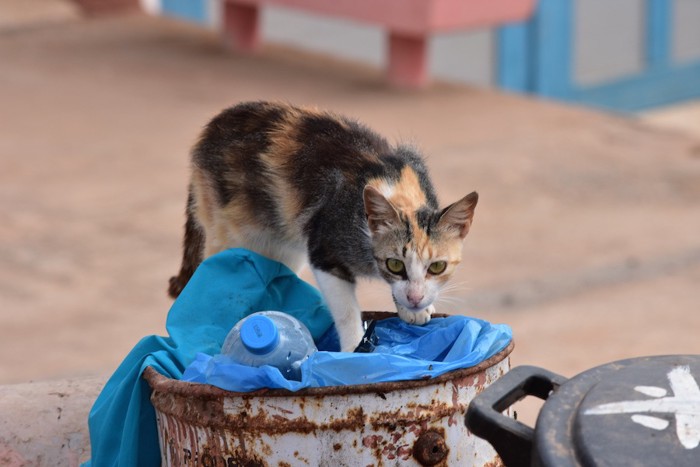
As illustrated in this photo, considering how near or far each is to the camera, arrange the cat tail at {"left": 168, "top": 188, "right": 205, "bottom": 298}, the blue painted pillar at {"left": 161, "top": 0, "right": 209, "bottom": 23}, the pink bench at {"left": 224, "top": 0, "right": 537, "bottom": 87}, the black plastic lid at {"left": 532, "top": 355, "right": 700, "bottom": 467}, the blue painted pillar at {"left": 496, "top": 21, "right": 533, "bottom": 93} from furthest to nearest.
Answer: the blue painted pillar at {"left": 161, "top": 0, "right": 209, "bottom": 23} → the blue painted pillar at {"left": 496, "top": 21, "right": 533, "bottom": 93} → the pink bench at {"left": 224, "top": 0, "right": 537, "bottom": 87} → the cat tail at {"left": 168, "top": 188, "right": 205, "bottom": 298} → the black plastic lid at {"left": 532, "top": 355, "right": 700, "bottom": 467}

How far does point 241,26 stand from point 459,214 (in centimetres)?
732

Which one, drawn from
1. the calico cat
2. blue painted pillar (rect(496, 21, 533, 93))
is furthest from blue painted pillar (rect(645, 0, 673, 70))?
the calico cat

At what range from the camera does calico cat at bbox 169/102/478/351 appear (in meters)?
2.91

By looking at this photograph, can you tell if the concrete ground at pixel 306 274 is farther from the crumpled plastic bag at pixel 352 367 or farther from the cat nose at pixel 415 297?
the crumpled plastic bag at pixel 352 367

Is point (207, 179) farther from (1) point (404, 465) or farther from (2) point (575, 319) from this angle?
(2) point (575, 319)

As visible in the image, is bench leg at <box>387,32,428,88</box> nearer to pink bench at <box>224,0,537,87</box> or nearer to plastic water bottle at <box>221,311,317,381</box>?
pink bench at <box>224,0,537,87</box>

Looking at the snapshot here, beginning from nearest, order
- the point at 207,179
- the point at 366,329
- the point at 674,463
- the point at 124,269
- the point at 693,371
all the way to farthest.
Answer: the point at 674,463, the point at 693,371, the point at 366,329, the point at 207,179, the point at 124,269

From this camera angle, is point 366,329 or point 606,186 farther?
point 606,186

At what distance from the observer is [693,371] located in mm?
2018

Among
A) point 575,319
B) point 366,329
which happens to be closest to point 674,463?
point 366,329

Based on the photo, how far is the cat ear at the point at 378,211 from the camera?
284cm

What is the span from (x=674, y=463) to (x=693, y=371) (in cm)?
31

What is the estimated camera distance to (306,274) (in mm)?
5742

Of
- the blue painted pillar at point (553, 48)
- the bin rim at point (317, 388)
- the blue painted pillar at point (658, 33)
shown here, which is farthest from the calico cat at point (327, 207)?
the blue painted pillar at point (658, 33)
